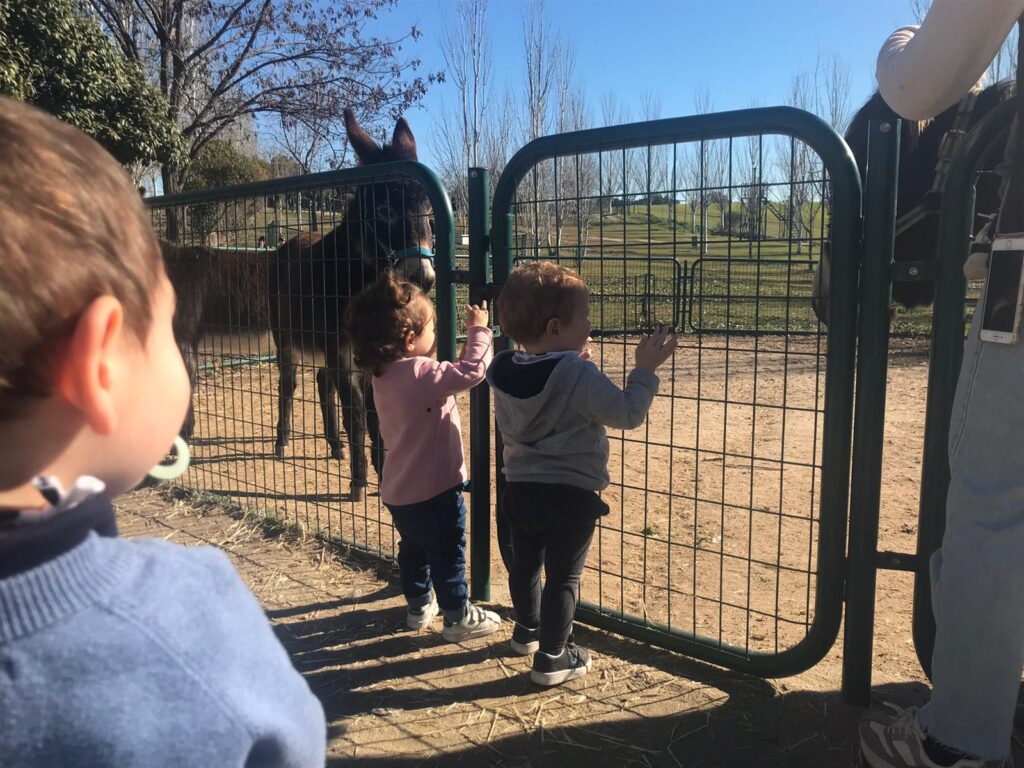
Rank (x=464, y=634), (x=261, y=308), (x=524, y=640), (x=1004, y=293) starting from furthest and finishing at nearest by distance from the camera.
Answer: (x=261, y=308) → (x=464, y=634) → (x=524, y=640) → (x=1004, y=293)

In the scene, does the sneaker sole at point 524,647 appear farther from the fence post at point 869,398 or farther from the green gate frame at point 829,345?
the fence post at point 869,398

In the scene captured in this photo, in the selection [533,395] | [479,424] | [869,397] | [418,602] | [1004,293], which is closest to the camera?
[1004,293]

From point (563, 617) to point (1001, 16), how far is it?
2063mm

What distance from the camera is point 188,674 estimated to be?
743 mm

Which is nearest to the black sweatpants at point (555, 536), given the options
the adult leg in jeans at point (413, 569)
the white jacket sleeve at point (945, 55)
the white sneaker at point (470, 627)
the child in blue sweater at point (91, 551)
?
the white sneaker at point (470, 627)

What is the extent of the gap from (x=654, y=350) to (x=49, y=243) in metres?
1.87

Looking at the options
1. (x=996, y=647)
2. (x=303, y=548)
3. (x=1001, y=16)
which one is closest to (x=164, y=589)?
(x=996, y=647)

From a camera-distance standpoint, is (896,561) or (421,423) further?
(421,423)

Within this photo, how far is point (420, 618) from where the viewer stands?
121 inches

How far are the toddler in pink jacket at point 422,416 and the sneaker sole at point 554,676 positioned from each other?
41cm

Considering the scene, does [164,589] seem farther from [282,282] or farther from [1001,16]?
[282,282]

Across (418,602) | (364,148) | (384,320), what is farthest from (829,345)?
(364,148)

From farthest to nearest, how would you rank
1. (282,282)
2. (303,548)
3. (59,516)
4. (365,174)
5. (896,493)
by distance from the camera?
(282,282) → (896,493) → (303,548) → (365,174) → (59,516)

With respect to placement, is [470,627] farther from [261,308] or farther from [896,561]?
[261,308]
